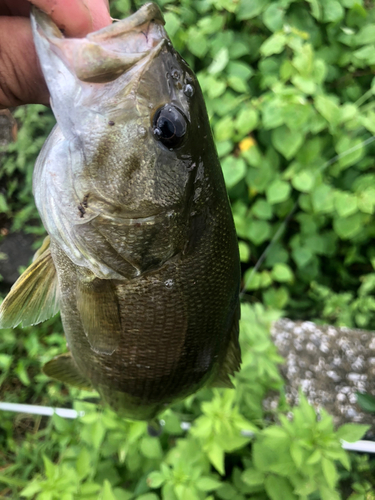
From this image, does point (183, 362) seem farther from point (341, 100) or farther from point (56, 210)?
point (341, 100)

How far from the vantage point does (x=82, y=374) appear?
124 cm

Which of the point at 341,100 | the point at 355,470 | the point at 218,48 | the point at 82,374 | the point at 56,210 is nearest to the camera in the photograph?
the point at 56,210

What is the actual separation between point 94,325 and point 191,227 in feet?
1.18

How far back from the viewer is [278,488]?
4.17 feet

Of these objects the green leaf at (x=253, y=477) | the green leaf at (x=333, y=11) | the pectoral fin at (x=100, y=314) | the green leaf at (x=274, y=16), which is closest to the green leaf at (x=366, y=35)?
the green leaf at (x=333, y=11)

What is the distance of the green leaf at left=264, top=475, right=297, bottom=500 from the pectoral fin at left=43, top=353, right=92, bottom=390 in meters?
0.72

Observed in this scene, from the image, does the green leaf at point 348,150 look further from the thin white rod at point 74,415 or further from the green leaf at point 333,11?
the thin white rod at point 74,415

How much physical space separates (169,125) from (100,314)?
492 mm

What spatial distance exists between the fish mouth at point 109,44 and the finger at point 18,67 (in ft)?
0.36

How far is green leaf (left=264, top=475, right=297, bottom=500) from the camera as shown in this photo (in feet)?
4.10

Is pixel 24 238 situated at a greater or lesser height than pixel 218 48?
lesser

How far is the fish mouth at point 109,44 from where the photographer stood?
0.67 m

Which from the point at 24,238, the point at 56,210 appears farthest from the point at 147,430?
the point at 24,238

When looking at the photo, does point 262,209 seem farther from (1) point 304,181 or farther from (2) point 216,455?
(2) point 216,455
